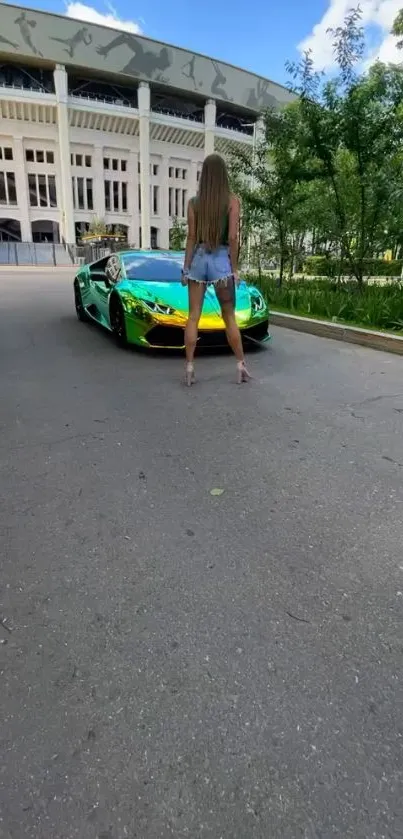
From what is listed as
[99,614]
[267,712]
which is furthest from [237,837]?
[99,614]

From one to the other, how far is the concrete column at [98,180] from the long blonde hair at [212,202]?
5940 cm

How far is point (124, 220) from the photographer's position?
200ft

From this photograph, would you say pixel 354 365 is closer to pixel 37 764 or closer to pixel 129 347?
pixel 129 347

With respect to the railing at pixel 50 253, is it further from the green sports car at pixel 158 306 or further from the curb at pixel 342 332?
the green sports car at pixel 158 306

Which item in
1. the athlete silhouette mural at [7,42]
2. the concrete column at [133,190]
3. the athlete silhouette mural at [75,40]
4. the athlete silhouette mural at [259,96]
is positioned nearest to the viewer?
the athlete silhouette mural at [7,42]

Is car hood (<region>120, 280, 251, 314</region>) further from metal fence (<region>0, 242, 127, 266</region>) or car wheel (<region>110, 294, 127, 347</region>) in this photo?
metal fence (<region>0, 242, 127, 266</region>)

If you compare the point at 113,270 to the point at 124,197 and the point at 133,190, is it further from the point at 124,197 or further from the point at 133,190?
the point at 124,197

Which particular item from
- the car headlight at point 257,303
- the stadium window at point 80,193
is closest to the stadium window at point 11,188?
the stadium window at point 80,193

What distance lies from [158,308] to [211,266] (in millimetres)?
1262

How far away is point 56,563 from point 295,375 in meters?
3.78

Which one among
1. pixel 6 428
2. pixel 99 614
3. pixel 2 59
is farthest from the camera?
pixel 2 59

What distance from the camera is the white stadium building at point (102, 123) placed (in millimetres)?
51781

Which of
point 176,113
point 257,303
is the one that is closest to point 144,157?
point 176,113

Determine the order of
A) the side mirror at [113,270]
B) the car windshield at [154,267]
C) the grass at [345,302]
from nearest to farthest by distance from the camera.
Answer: the car windshield at [154,267]
the side mirror at [113,270]
the grass at [345,302]
